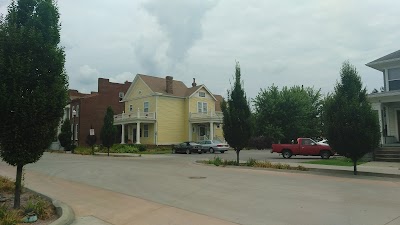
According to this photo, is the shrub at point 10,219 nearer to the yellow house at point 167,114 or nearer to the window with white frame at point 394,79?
the window with white frame at point 394,79

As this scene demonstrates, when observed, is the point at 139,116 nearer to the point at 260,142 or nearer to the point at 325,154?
the point at 260,142

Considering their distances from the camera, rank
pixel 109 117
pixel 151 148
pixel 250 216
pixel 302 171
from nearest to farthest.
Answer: pixel 250 216 → pixel 302 171 → pixel 109 117 → pixel 151 148

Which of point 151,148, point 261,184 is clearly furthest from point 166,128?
point 261,184

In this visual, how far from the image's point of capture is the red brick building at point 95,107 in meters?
53.6

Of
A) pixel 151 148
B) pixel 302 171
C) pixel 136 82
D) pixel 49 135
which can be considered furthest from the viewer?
pixel 136 82

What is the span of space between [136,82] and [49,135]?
141ft

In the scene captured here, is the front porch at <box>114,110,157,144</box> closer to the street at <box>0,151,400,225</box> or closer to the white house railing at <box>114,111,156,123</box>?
the white house railing at <box>114,111,156,123</box>

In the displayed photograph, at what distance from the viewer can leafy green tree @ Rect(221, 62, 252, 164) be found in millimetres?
21422

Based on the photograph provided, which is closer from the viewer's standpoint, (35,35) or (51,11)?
(35,35)

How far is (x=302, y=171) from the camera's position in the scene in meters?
17.2

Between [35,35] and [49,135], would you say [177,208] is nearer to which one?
[49,135]

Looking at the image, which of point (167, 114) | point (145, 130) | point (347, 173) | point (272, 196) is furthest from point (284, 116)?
point (272, 196)

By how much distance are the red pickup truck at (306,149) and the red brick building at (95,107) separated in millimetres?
33516

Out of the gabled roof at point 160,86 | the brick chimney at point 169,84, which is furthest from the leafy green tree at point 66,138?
the brick chimney at point 169,84
